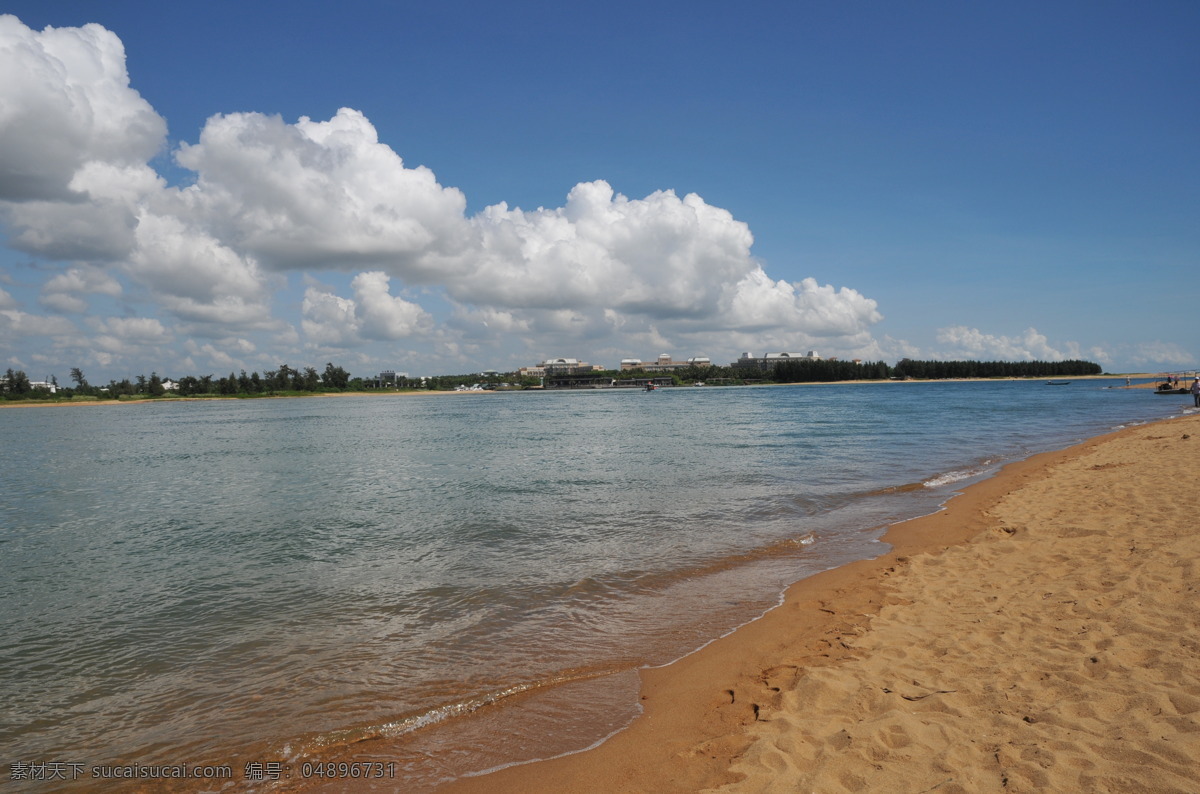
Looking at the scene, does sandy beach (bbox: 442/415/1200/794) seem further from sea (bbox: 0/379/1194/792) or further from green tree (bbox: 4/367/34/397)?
green tree (bbox: 4/367/34/397)

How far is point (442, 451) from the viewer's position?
121 ft

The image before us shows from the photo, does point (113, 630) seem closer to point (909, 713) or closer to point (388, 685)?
point (388, 685)

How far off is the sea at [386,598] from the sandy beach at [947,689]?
0.77m

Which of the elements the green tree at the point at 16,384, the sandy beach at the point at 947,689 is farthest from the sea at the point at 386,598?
the green tree at the point at 16,384

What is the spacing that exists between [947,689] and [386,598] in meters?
8.77

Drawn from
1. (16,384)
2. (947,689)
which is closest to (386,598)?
(947,689)

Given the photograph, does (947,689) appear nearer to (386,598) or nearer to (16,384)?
(386,598)

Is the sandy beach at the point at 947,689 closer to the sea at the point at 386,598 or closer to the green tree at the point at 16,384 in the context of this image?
the sea at the point at 386,598

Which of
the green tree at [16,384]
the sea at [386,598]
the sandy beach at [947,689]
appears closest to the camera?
the sandy beach at [947,689]

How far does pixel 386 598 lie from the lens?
10617mm

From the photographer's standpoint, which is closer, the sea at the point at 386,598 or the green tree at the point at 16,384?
the sea at the point at 386,598

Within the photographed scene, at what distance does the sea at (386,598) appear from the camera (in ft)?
20.6

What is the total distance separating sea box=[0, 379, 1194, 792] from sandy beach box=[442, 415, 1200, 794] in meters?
0.77

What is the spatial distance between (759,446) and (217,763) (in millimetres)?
30050
